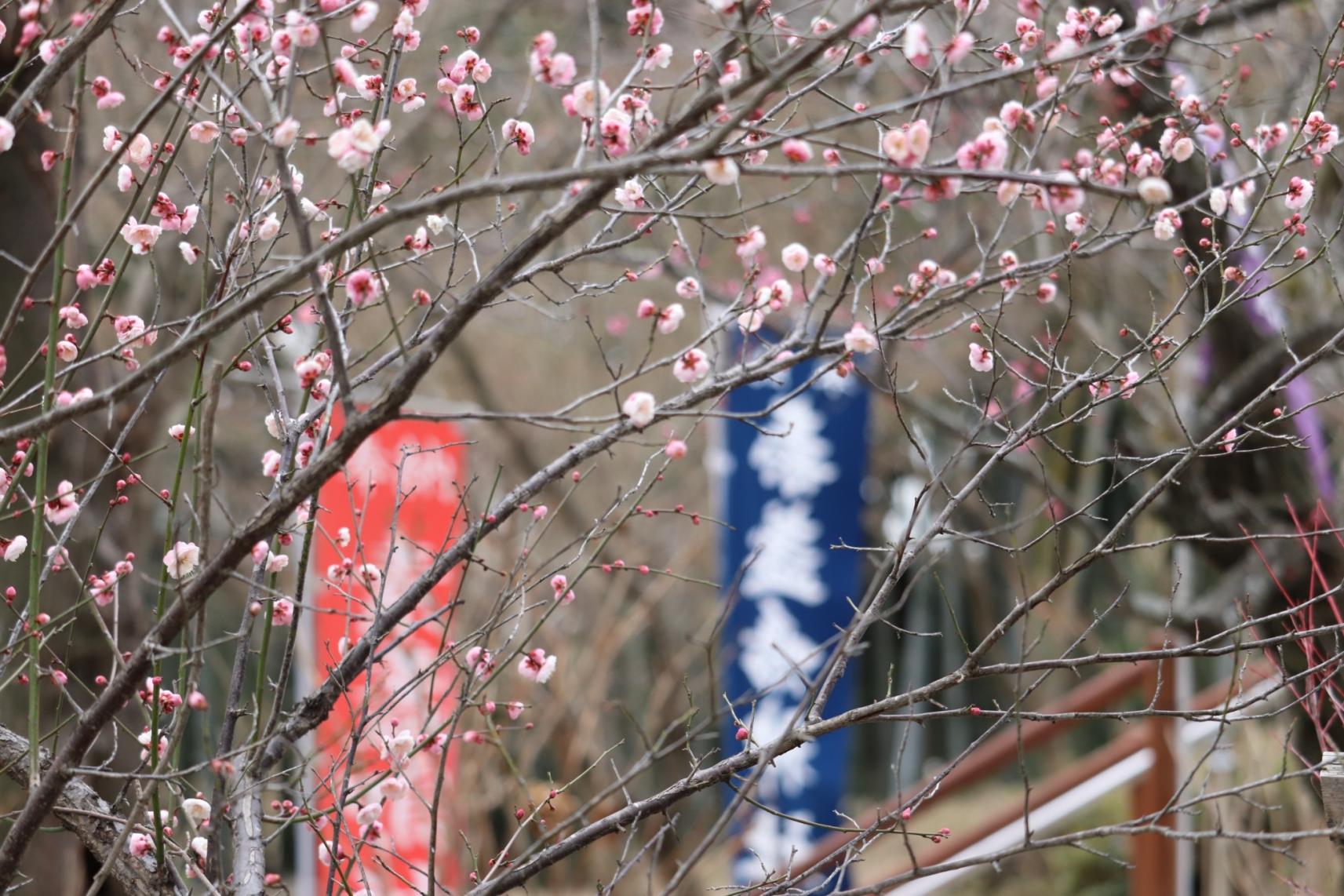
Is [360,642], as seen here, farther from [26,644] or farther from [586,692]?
[586,692]

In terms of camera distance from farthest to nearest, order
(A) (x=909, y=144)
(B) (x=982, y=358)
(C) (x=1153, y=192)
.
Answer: (B) (x=982, y=358) → (A) (x=909, y=144) → (C) (x=1153, y=192)

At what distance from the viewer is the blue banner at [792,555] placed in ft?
21.5

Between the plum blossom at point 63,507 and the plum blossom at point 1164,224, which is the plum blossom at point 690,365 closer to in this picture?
the plum blossom at point 1164,224

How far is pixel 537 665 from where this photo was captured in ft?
7.61

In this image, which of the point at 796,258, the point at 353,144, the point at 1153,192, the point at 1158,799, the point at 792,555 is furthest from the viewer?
the point at 792,555

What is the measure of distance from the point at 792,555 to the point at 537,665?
439 centimetres

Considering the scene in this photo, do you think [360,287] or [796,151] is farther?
[360,287]

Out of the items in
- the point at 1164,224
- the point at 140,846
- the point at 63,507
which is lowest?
the point at 140,846

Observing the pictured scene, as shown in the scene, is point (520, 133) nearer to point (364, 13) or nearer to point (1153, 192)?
point (364, 13)

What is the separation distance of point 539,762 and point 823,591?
5115mm

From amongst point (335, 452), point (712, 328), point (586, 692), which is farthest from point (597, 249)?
point (586, 692)

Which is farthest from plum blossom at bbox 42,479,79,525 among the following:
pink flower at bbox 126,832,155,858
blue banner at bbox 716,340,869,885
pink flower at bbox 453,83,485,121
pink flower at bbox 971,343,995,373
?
blue banner at bbox 716,340,869,885

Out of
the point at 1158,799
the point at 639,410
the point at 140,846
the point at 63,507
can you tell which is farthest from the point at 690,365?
the point at 1158,799

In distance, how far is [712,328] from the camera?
6.77 feet
